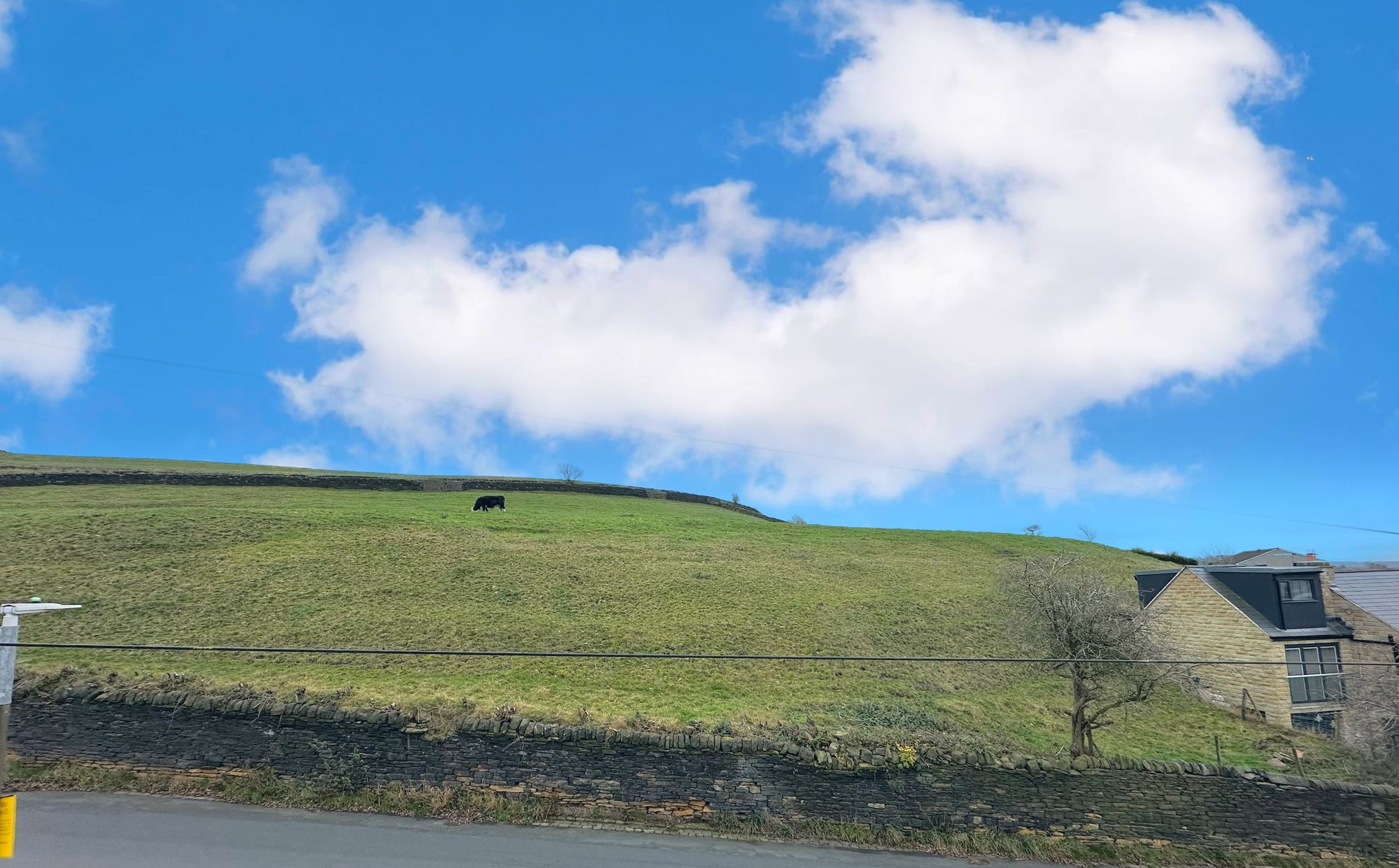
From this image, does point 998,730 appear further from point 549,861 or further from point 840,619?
point 549,861

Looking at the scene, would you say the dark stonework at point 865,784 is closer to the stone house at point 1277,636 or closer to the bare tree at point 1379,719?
the bare tree at point 1379,719

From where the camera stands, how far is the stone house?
88.1 ft

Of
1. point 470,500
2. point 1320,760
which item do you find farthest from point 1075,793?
point 470,500

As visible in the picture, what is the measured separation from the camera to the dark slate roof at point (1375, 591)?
29672 millimetres

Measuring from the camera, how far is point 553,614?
29.8 meters

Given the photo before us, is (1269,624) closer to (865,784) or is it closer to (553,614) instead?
(865,784)

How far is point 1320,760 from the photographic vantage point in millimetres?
22797

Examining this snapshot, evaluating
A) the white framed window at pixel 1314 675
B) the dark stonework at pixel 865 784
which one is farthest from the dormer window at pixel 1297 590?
the dark stonework at pixel 865 784

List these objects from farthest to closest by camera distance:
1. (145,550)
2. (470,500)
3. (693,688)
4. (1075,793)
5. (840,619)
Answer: (470,500) < (145,550) < (840,619) < (693,688) < (1075,793)

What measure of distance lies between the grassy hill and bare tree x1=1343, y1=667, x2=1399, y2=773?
9.53 ft

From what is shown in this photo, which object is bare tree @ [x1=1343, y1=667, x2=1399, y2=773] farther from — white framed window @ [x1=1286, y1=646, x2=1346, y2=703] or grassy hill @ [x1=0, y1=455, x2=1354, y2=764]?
white framed window @ [x1=1286, y1=646, x2=1346, y2=703]

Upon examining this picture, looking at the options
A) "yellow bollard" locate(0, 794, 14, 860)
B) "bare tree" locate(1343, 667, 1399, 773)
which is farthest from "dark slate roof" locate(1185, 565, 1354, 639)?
"yellow bollard" locate(0, 794, 14, 860)

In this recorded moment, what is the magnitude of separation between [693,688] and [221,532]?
27268 mm

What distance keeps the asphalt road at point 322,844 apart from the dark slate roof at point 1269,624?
18.9 meters
